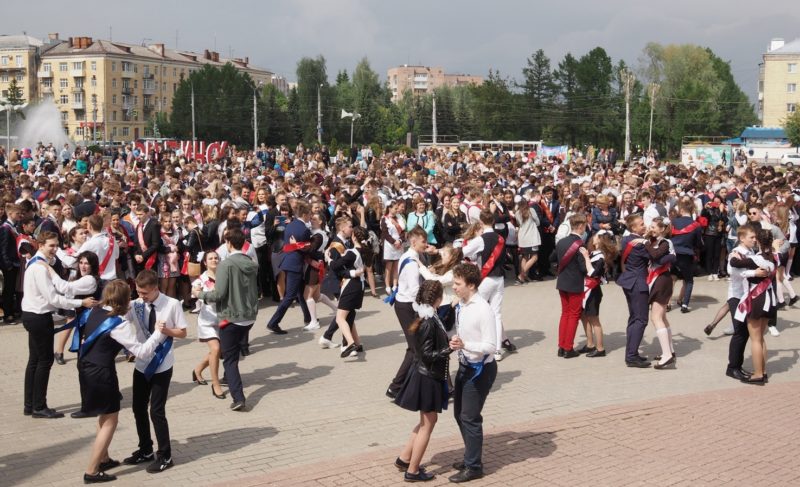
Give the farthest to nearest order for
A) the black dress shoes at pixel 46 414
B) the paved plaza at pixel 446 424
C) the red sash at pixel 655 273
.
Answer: the red sash at pixel 655 273 → the black dress shoes at pixel 46 414 → the paved plaza at pixel 446 424

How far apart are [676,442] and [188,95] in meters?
102

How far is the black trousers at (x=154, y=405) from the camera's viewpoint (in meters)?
7.65

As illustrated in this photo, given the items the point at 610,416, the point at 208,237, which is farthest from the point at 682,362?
the point at 208,237

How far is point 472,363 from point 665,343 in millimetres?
4593

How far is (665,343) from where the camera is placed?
1112 centimetres

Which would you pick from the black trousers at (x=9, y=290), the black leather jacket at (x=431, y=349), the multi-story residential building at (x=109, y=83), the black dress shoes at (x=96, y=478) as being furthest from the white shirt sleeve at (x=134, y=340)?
the multi-story residential building at (x=109, y=83)

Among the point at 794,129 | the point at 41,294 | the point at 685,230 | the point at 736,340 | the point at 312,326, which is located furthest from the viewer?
the point at 794,129

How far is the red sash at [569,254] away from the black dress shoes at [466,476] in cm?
456

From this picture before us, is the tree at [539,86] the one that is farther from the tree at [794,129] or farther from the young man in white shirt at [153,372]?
the young man in white shirt at [153,372]

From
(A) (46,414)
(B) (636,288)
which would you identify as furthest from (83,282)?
(B) (636,288)

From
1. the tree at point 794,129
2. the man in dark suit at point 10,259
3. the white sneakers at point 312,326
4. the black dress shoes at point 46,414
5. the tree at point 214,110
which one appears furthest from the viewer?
the tree at point 214,110

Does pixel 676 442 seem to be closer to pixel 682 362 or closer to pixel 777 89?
pixel 682 362

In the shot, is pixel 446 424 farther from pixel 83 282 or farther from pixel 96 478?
pixel 83 282

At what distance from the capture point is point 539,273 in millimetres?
18406
